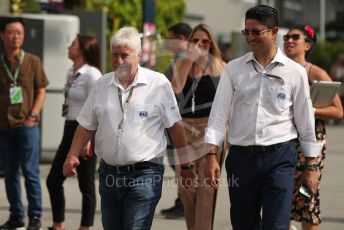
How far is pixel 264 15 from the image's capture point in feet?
19.7

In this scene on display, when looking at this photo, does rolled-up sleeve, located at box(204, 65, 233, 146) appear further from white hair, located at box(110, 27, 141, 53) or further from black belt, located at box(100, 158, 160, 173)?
white hair, located at box(110, 27, 141, 53)

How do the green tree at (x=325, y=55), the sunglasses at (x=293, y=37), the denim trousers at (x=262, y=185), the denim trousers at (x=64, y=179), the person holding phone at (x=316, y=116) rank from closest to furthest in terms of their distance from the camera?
1. the denim trousers at (x=262, y=185)
2. the person holding phone at (x=316, y=116)
3. the sunglasses at (x=293, y=37)
4. the denim trousers at (x=64, y=179)
5. the green tree at (x=325, y=55)

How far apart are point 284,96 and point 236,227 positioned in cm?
90

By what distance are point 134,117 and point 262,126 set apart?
82 cm

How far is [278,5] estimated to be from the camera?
45.0m

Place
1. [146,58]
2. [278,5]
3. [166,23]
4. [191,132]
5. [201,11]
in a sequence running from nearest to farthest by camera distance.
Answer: [191,132]
[146,58]
[166,23]
[201,11]
[278,5]

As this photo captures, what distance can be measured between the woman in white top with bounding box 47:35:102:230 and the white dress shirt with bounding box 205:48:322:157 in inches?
111

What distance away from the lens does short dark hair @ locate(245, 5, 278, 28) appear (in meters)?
6.02

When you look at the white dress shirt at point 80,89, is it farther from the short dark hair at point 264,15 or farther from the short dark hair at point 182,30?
the short dark hair at point 264,15

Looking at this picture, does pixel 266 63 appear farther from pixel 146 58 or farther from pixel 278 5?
pixel 278 5

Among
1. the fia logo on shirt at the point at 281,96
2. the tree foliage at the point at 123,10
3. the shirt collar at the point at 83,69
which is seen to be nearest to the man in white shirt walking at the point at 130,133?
the fia logo on shirt at the point at 281,96

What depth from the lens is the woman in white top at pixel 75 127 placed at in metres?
8.79

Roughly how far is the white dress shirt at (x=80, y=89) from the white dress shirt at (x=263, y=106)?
2.88m

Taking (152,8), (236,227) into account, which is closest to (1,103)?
Answer: (236,227)
